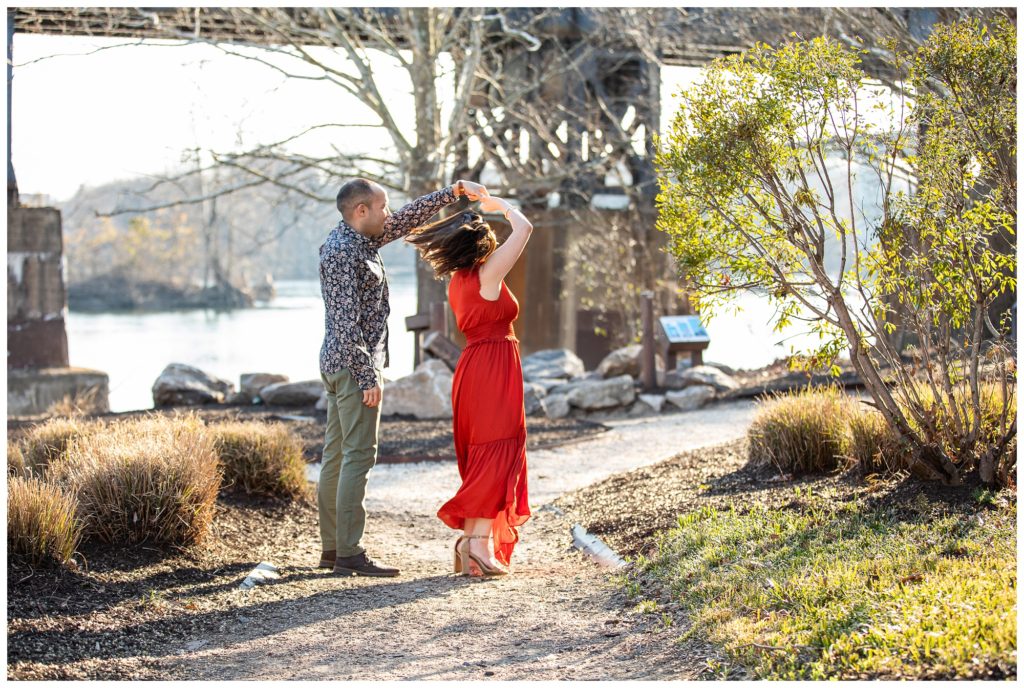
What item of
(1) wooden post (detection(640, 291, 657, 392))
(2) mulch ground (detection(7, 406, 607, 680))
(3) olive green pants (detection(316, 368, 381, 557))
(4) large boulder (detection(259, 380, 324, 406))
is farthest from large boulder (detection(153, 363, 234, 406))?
(3) olive green pants (detection(316, 368, 381, 557))

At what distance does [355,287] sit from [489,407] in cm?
85

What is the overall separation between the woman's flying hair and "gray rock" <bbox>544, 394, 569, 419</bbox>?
22.3ft

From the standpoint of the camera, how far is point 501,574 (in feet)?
17.2

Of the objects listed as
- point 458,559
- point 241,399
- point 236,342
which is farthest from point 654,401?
point 236,342

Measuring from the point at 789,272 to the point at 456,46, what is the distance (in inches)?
414

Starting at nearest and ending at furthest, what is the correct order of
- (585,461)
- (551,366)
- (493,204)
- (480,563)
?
(493,204) → (480,563) → (585,461) → (551,366)

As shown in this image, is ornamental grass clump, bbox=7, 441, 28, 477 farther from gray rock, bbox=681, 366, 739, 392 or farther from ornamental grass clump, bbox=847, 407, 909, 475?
gray rock, bbox=681, 366, 739, 392

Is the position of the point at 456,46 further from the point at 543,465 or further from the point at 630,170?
A: the point at 543,465

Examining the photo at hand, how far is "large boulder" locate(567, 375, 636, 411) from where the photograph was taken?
467 inches

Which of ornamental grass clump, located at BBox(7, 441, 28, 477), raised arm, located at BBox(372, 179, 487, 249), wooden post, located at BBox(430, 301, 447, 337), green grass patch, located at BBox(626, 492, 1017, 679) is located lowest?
green grass patch, located at BBox(626, 492, 1017, 679)

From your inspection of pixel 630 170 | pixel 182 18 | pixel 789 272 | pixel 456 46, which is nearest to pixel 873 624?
pixel 789 272

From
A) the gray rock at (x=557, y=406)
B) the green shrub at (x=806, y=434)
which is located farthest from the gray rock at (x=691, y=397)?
the green shrub at (x=806, y=434)

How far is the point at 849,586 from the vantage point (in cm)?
395

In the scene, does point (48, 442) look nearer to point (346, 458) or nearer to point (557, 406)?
point (346, 458)
